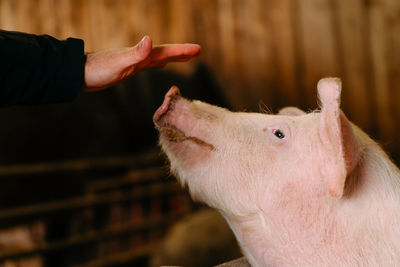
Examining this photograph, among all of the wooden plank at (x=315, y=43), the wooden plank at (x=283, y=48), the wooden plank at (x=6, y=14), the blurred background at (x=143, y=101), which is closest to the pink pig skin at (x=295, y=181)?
the blurred background at (x=143, y=101)

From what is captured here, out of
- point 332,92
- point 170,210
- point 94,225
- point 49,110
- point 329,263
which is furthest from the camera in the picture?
point 170,210

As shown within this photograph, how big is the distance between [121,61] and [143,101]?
222 centimetres

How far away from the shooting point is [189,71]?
142 inches

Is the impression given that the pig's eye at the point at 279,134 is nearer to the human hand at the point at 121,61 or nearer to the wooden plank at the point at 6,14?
the human hand at the point at 121,61

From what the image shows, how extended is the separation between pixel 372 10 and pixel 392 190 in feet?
6.90

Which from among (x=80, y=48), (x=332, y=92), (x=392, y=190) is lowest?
(x=392, y=190)

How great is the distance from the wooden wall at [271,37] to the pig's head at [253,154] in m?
1.94

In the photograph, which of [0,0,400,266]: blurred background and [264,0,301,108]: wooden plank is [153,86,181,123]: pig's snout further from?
[264,0,301,108]: wooden plank

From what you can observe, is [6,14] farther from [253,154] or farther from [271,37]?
[253,154]

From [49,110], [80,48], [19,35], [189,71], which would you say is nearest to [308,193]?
[80,48]

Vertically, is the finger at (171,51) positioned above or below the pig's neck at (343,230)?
above

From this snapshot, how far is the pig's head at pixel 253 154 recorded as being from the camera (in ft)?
2.85

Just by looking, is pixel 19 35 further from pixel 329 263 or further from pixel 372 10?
pixel 372 10

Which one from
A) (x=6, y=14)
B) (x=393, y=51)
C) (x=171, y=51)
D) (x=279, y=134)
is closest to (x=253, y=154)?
(x=279, y=134)
